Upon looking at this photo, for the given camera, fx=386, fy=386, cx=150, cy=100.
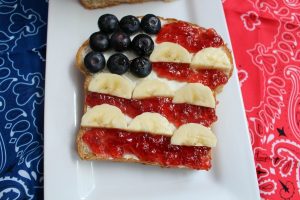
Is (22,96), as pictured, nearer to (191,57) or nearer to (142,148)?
(142,148)

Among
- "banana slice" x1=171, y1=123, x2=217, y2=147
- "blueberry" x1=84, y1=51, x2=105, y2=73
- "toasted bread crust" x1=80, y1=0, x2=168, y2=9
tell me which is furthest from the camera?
"toasted bread crust" x1=80, y1=0, x2=168, y2=9

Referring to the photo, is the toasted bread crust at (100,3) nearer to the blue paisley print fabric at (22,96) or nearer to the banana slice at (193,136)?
the blue paisley print fabric at (22,96)

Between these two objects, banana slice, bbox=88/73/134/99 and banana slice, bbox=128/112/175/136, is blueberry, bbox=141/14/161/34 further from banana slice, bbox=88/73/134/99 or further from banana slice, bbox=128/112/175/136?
banana slice, bbox=128/112/175/136

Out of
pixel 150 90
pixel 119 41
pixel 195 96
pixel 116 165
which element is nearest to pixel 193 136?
pixel 195 96

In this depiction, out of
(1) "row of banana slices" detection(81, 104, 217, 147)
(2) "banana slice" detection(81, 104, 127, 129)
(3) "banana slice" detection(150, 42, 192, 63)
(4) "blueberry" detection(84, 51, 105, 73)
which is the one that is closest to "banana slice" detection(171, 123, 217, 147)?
(1) "row of banana slices" detection(81, 104, 217, 147)

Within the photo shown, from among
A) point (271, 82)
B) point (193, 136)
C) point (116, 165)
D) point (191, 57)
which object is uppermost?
point (191, 57)

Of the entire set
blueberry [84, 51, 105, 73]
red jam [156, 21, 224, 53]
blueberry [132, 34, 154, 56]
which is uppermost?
red jam [156, 21, 224, 53]
